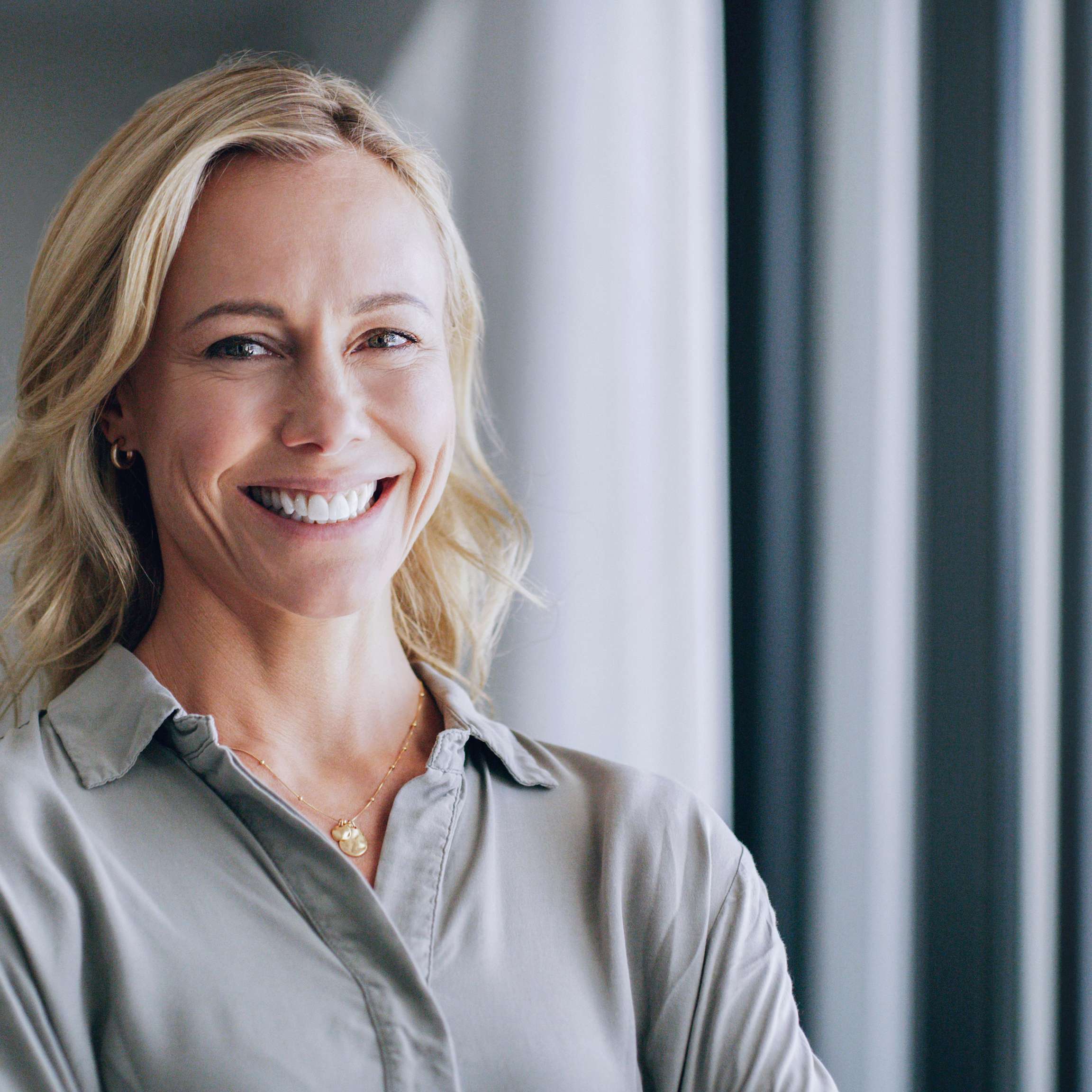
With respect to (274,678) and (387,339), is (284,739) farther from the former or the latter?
(387,339)

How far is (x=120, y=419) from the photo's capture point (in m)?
1.25

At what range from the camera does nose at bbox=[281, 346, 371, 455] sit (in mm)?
1150

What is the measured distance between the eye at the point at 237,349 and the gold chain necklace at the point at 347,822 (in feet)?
1.22

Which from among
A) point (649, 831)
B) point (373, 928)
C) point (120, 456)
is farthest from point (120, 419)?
point (649, 831)

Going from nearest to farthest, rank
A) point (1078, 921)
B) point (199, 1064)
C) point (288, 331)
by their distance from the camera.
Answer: point (199, 1064)
point (288, 331)
point (1078, 921)

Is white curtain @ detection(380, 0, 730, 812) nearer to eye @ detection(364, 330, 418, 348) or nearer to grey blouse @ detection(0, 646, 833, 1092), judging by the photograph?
grey blouse @ detection(0, 646, 833, 1092)

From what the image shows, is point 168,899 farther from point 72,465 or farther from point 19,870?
point 72,465

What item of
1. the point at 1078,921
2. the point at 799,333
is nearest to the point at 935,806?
the point at 1078,921

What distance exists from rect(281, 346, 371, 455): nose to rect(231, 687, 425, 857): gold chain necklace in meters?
0.31

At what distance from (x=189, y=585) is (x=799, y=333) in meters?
0.84

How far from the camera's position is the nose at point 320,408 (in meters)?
1.15

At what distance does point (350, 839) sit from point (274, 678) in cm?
18

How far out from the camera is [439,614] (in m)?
1.57

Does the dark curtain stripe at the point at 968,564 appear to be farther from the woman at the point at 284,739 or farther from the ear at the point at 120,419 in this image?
the ear at the point at 120,419
